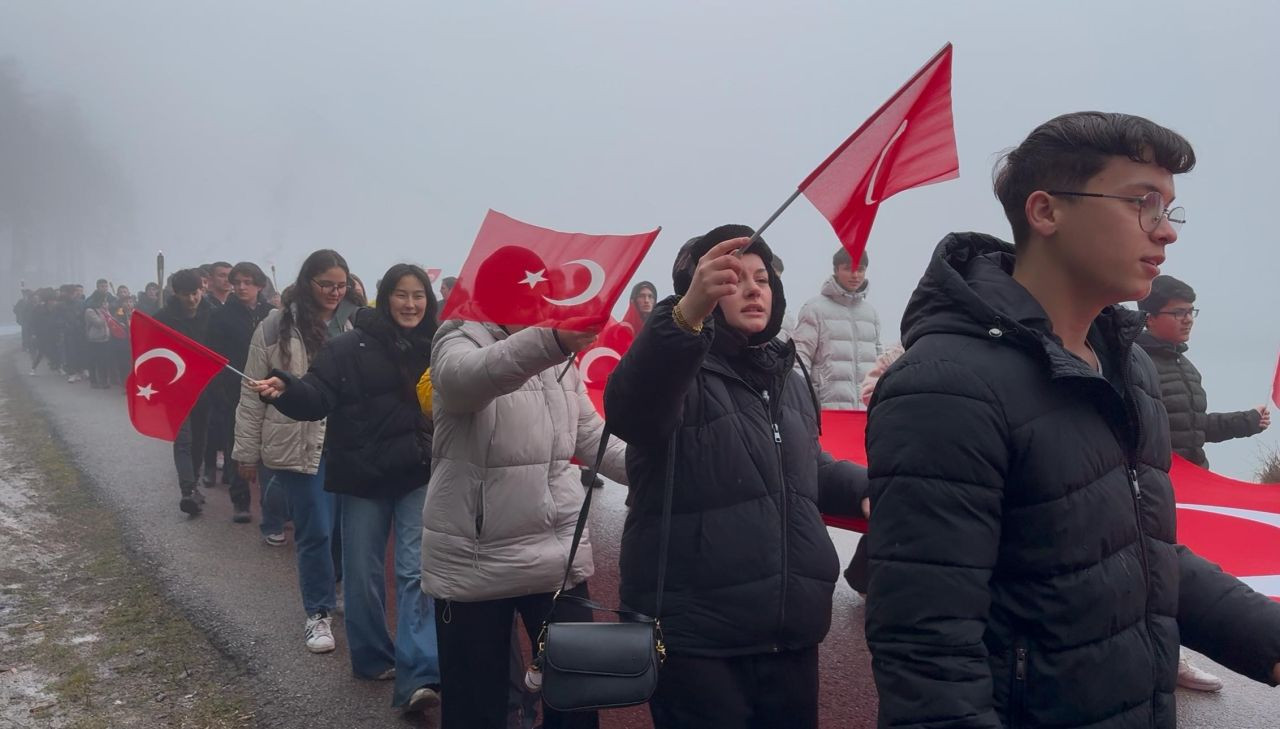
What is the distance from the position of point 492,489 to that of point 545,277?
2.56ft

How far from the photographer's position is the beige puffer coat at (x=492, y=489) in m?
3.26

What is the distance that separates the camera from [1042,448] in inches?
65.4

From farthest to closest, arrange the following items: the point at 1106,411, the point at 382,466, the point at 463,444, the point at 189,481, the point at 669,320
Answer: the point at 189,481, the point at 382,466, the point at 463,444, the point at 669,320, the point at 1106,411

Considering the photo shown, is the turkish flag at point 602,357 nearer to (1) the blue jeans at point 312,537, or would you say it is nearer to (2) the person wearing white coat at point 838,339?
(2) the person wearing white coat at point 838,339

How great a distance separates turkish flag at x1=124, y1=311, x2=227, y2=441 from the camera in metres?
5.50

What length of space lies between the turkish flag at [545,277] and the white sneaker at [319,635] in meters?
2.77

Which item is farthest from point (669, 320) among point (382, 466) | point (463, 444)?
point (382, 466)

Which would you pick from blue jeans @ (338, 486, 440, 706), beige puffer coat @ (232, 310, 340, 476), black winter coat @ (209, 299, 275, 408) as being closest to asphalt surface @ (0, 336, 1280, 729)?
blue jeans @ (338, 486, 440, 706)

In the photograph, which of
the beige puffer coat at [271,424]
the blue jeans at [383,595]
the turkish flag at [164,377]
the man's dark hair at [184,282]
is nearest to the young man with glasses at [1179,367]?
the blue jeans at [383,595]

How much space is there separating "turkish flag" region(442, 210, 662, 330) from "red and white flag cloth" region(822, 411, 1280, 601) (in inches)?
50.2

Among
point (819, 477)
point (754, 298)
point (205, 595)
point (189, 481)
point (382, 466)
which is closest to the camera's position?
point (754, 298)

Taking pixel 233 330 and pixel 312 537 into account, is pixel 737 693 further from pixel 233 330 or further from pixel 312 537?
pixel 233 330

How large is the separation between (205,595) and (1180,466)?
563 cm

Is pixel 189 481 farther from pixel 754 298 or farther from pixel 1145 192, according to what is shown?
pixel 1145 192
